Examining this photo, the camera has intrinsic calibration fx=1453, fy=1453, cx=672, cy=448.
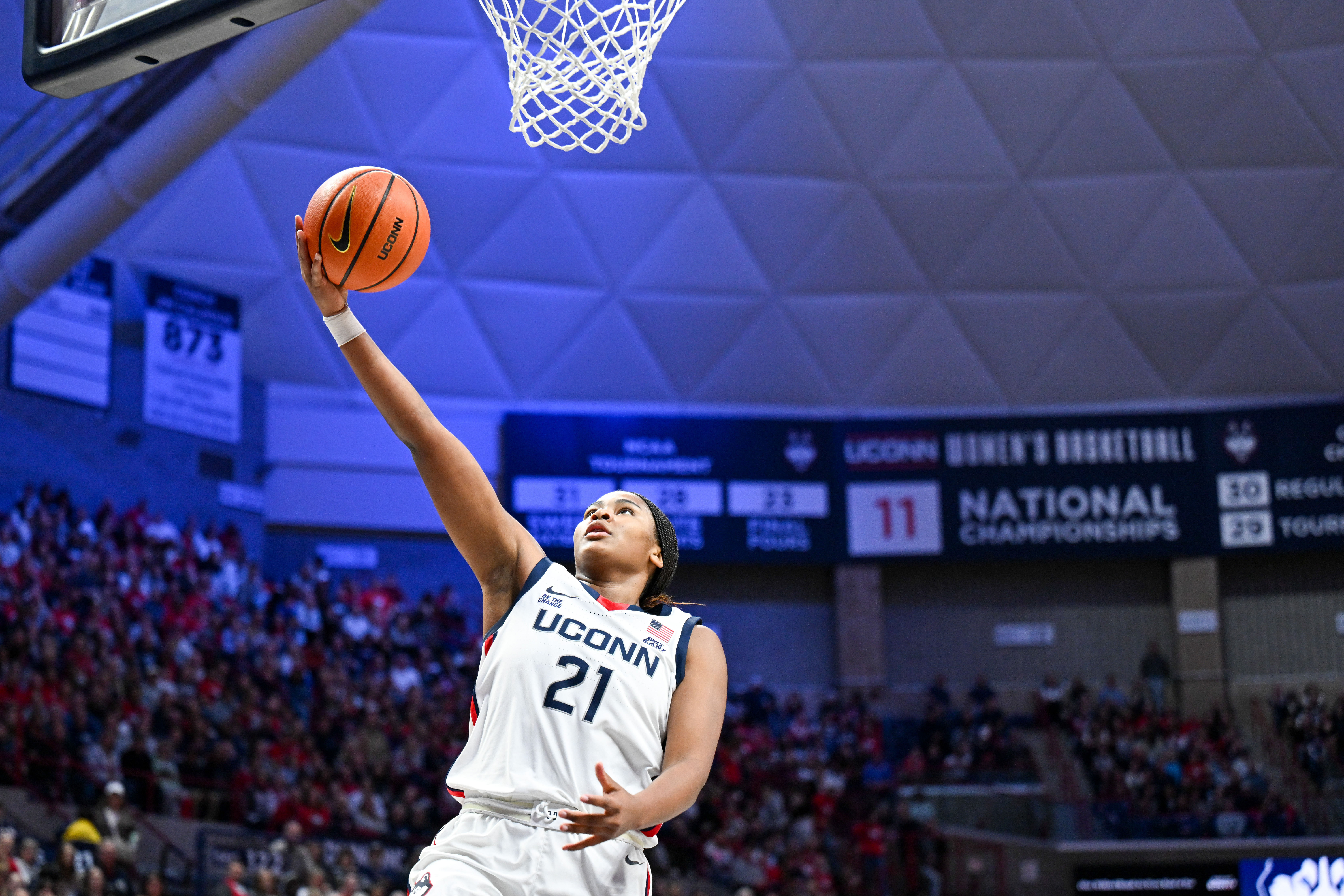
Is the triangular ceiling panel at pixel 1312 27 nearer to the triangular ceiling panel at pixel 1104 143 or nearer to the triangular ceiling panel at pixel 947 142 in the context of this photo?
the triangular ceiling panel at pixel 1104 143

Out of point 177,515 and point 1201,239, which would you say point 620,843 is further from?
point 1201,239

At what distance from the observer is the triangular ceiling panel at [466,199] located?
78.4 feet

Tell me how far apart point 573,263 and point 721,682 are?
849 inches

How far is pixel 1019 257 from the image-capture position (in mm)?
24922

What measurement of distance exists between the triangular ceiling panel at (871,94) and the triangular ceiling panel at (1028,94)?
846 millimetres

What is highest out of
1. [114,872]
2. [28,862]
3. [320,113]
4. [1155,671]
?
[320,113]

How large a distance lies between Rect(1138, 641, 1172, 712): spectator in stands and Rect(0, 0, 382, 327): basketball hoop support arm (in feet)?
55.8

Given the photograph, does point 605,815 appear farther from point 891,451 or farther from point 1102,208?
point 1102,208

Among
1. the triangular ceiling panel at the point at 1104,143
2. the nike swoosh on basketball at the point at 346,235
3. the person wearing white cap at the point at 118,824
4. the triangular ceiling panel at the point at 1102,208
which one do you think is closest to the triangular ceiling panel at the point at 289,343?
the person wearing white cap at the point at 118,824

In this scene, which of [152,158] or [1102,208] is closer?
[152,158]

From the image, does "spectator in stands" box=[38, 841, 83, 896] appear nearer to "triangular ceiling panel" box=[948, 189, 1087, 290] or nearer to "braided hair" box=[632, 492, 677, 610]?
"braided hair" box=[632, 492, 677, 610]

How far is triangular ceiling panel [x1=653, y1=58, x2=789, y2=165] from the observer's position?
2369cm

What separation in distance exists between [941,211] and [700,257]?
4.16 metres

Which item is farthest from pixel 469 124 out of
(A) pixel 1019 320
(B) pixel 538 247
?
(A) pixel 1019 320
